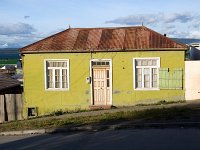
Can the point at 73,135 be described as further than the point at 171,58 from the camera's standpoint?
No

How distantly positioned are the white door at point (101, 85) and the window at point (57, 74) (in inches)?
63.3

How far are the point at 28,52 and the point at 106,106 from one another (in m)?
5.44

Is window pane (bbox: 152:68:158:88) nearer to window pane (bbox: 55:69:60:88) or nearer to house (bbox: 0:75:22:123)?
window pane (bbox: 55:69:60:88)

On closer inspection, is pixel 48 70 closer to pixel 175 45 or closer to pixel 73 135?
pixel 175 45

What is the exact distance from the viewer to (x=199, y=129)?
39.1ft

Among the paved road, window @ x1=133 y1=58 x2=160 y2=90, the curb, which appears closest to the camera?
the paved road

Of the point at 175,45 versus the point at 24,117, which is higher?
the point at 175,45

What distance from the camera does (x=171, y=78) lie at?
2194 cm

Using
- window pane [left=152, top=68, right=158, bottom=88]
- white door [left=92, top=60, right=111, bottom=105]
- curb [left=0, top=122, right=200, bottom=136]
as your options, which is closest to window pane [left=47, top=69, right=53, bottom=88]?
white door [left=92, top=60, right=111, bottom=105]

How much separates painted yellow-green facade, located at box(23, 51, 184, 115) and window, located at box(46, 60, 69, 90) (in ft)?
0.83

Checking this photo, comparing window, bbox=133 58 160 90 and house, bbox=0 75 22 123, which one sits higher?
window, bbox=133 58 160 90

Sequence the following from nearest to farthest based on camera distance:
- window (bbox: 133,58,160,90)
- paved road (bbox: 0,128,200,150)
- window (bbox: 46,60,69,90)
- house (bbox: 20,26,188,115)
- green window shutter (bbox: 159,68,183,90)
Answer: paved road (bbox: 0,128,200,150) < green window shutter (bbox: 159,68,183,90) < house (bbox: 20,26,188,115) < window (bbox: 133,58,160,90) < window (bbox: 46,60,69,90)

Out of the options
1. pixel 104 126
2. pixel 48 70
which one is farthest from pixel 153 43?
pixel 104 126

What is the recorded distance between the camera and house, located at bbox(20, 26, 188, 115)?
21906mm
